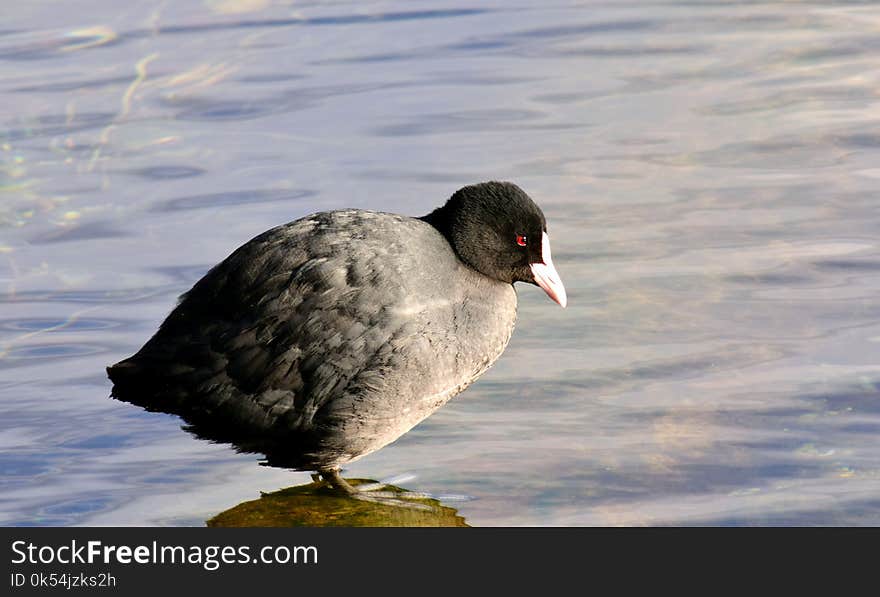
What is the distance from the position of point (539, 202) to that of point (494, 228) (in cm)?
237

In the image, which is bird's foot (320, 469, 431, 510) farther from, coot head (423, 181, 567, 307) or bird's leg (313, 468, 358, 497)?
coot head (423, 181, 567, 307)

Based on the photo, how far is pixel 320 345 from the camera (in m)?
5.32

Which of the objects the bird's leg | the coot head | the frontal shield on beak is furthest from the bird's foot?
the frontal shield on beak

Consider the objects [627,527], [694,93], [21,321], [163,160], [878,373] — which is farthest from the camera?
[694,93]

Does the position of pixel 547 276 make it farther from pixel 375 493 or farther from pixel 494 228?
pixel 375 493

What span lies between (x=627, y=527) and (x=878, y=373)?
167cm

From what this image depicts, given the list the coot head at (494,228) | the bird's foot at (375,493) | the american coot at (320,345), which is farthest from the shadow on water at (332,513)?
the coot head at (494,228)

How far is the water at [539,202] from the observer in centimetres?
559

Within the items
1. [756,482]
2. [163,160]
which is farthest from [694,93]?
[756,482]

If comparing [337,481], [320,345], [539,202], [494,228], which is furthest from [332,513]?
[539,202]

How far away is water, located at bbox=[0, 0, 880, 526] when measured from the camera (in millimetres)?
5594

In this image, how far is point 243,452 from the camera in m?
5.48

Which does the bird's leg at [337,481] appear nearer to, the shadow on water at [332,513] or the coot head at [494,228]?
the shadow on water at [332,513]

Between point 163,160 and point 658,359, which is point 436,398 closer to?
point 658,359
